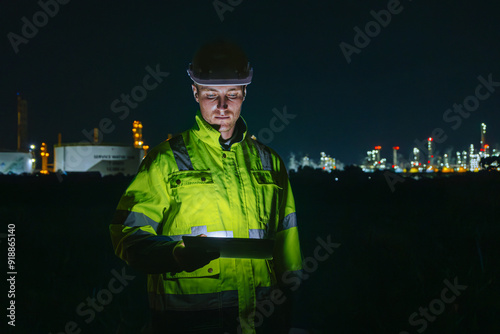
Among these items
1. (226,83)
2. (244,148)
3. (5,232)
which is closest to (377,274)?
(244,148)

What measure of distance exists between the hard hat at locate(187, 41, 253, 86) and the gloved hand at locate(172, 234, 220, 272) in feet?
3.18

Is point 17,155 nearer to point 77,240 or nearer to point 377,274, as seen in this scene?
point 77,240

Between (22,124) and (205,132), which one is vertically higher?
(22,124)

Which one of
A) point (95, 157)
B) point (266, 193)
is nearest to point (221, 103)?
point (266, 193)

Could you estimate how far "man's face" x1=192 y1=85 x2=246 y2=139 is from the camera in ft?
7.74

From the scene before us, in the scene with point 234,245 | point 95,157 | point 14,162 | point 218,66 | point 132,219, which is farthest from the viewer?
point 14,162

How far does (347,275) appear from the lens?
21.9 feet

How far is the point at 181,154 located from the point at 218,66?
569 mm

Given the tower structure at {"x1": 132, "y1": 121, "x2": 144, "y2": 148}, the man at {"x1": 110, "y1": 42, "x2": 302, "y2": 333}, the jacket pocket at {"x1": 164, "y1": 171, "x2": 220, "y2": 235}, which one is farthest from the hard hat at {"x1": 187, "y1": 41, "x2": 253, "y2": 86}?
the tower structure at {"x1": 132, "y1": 121, "x2": 144, "y2": 148}

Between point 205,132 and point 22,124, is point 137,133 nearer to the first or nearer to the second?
point 22,124

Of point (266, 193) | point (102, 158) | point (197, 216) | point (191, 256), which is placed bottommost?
point (191, 256)

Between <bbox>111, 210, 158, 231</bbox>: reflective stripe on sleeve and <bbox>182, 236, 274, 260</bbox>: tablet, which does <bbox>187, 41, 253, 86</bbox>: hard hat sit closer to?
<bbox>111, 210, 158, 231</bbox>: reflective stripe on sleeve

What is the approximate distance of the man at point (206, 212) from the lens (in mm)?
2154

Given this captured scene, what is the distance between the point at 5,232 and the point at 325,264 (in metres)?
8.23
